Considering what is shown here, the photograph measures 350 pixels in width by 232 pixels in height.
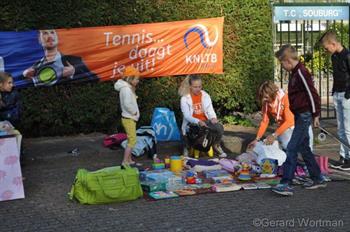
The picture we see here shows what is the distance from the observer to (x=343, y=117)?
7.68m

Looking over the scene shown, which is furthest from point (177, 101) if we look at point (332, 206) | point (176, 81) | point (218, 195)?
point (332, 206)

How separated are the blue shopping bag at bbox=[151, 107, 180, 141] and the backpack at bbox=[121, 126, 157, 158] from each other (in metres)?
0.76

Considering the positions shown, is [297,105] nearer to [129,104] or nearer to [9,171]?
[129,104]

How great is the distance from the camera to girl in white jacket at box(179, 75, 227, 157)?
27.6ft

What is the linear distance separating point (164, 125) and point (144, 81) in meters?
0.87

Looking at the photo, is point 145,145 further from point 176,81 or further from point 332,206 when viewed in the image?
point 332,206

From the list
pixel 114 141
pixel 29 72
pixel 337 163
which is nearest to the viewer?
pixel 337 163

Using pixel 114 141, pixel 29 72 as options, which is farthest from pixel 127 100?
pixel 29 72

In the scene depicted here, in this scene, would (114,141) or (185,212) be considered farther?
(114,141)

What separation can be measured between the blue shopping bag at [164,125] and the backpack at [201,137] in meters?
1.15

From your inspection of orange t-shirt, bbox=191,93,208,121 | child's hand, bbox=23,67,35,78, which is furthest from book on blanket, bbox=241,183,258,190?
child's hand, bbox=23,67,35,78

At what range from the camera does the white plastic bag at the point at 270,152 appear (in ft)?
24.4

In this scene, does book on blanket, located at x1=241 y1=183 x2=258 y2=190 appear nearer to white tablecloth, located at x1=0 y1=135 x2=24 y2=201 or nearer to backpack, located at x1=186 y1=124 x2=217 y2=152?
backpack, located at x1=186 y1=124 x2=217 y2=152

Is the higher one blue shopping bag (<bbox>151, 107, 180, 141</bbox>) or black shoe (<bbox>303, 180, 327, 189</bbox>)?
blue shopping bag (<bbox>151, 107, 180, 141</bbox>)
